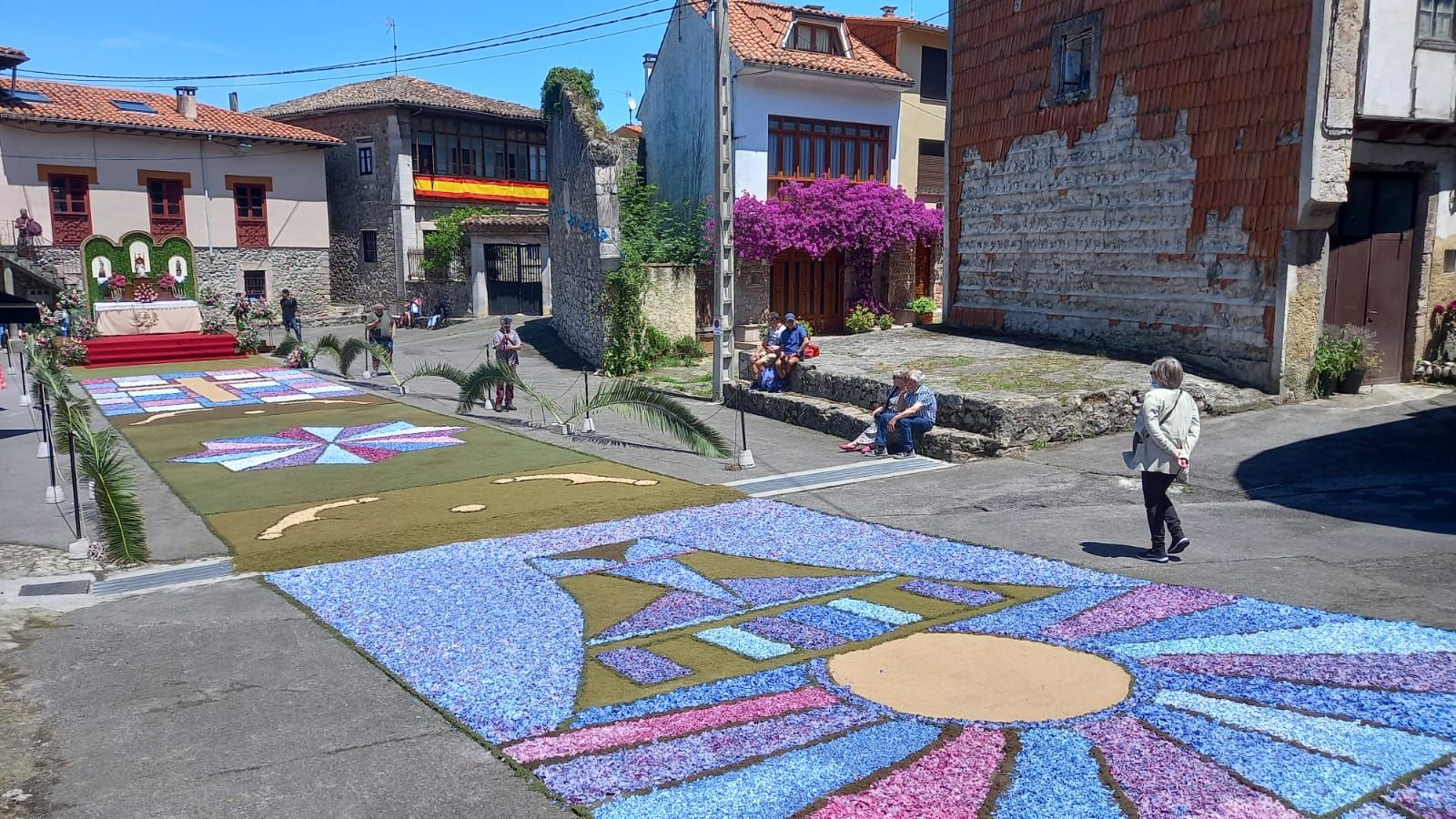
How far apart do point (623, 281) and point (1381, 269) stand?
1418 cm

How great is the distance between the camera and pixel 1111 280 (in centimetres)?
1709

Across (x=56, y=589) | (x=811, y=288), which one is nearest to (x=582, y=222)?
(x=811, y=288)

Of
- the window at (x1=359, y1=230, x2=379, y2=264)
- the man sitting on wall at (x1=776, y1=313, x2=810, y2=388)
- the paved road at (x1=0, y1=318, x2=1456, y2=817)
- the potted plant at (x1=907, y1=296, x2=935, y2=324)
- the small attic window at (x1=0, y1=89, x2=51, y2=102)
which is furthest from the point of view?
the window at (x1=359, y1=230, x2=379, y2=264)

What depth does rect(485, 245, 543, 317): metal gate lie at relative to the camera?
36500 mm

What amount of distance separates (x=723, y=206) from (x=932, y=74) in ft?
52.3

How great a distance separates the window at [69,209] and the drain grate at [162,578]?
3063cm

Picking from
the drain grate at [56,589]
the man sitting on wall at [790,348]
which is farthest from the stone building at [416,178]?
the drain grate at [56,589]

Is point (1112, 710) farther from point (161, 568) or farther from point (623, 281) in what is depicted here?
point (623, 281)

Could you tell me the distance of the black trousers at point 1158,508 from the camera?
26.8 ft

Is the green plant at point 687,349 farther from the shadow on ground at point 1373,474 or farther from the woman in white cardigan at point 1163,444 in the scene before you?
the woman in white cardigan at point 1163,444

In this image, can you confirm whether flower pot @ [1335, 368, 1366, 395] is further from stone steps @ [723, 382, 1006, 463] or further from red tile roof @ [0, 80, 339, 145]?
red tile roof @ [0, 80, 339, 145]

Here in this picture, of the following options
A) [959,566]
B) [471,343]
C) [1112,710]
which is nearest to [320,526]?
[959,566]

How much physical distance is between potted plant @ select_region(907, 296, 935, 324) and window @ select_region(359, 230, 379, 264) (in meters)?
21.8

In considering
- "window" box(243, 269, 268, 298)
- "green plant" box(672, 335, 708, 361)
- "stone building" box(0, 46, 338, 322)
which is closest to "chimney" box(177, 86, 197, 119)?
"stone building" box(0, 46, 338, 322)
